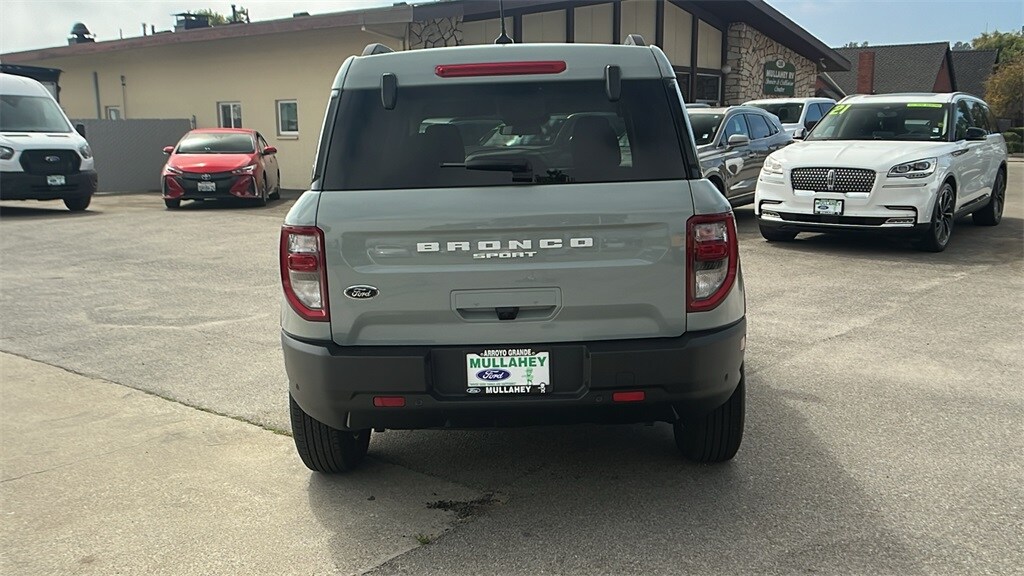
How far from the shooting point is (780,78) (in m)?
29.8

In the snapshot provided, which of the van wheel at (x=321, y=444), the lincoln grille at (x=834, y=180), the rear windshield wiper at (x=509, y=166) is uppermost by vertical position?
the rear windshield wiper at (x=509, y=166)

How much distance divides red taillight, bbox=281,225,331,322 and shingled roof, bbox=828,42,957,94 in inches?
2179

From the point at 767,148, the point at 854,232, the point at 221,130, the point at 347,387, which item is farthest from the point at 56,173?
the point at 347,387

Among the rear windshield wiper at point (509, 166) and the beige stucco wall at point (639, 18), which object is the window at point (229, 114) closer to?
the beige stucco wall at point (639, 18)

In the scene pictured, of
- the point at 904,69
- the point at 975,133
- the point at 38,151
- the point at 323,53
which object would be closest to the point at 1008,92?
the point at 904,69

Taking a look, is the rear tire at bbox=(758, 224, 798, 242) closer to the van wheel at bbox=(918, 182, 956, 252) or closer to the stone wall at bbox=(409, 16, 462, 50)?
the van wheel at bbox=(918, 182, 956, 252)

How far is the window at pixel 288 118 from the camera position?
2214cm

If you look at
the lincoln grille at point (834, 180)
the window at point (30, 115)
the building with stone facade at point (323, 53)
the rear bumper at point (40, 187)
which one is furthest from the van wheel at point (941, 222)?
the window at point (30, 115)

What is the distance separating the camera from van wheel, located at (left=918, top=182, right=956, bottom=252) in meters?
10.1

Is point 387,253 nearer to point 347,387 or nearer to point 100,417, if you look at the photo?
point 347,387

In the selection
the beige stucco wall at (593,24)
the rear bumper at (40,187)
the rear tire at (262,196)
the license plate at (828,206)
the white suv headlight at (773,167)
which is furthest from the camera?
the beige stucco wall at (593,24)

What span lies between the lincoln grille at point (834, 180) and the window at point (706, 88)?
16220 mm

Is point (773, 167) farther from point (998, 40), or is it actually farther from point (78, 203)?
point (998, 40)

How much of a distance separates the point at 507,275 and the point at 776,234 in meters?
8.68
